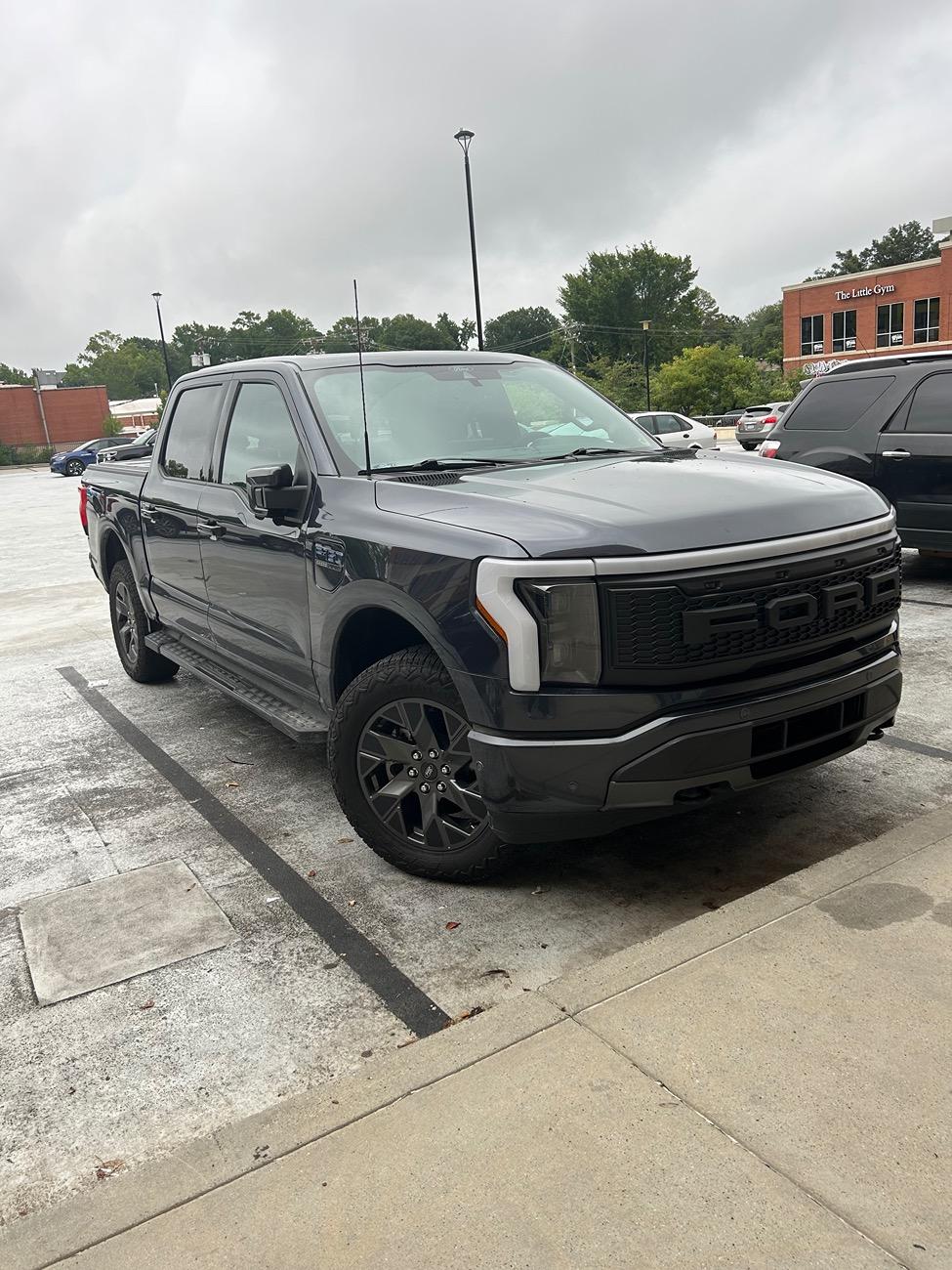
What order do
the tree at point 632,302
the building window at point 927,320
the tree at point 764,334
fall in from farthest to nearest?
1. the tree at point 764,334
2. the tree at point 632,302
3. the building window at point 927,320

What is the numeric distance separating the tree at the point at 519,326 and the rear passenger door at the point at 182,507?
120991 mm

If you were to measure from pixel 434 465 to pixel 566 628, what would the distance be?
1.37 meters

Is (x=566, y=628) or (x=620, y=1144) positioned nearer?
(x=620, y=1144)

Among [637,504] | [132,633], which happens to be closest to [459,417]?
[637,504]

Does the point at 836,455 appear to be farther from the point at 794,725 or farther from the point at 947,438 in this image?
the point at 794,725

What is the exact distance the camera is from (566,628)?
3.00m

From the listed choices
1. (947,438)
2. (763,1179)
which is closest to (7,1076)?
(763,1179)

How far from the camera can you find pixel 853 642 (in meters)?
3.50

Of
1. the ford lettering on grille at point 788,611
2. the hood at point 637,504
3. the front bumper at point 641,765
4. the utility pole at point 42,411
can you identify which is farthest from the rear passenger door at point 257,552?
the utility pole at point 42,411

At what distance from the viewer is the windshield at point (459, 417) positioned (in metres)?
4.25

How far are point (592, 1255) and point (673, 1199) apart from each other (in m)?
0.22

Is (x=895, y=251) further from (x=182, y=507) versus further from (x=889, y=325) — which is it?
(x=182, y=507)

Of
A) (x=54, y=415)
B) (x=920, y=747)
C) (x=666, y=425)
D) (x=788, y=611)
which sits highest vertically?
(x=54, y=415)

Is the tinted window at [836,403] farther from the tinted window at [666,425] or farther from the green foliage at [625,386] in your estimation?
the green foliage at [625,386]
